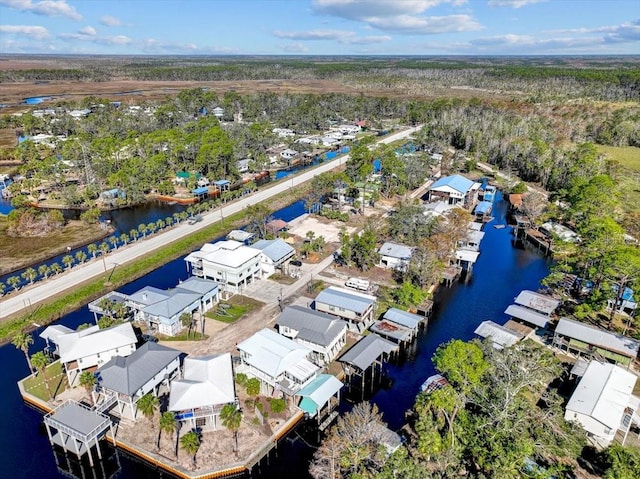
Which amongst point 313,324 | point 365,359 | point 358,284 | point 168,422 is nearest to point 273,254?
point 358,284

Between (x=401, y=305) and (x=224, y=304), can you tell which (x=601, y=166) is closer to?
(x=401, y=305)

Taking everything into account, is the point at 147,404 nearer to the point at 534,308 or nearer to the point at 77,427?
the point at 77,427

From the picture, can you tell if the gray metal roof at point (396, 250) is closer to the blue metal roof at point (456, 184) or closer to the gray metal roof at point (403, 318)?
the gray metal roof at point (403, 318)

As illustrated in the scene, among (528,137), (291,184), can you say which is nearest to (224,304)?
(291,184)

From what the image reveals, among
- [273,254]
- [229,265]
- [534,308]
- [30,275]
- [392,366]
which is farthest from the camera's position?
[273,254]

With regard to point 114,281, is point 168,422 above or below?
above

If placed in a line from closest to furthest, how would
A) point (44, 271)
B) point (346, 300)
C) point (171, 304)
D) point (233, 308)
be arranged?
point (171, 304)
point (346, 300)
point (233, 308)
point (44, 271)
